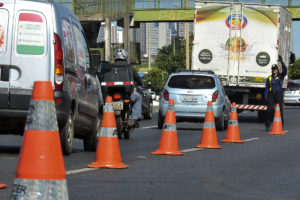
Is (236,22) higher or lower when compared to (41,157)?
higher

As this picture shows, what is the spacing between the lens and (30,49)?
10.7m

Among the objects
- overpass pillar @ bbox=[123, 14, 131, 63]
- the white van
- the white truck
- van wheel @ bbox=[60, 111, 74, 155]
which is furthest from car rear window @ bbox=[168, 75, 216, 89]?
overpass pillar @ bbox=[123, 14, 131, 63]

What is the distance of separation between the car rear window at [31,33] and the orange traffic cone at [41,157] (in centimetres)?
609

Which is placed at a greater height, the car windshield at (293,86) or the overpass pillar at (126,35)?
the overpass pillar at (126,35)

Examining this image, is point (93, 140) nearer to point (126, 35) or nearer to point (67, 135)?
point (67, 135)

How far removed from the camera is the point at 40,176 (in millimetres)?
4352

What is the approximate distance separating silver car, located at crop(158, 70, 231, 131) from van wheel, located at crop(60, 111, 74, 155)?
10.1 meters

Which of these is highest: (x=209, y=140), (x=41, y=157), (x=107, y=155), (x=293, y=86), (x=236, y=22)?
(x=236, y=22)

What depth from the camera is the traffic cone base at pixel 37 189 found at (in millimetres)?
4223

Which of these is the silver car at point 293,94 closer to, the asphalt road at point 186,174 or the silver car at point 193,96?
the silver car at point 193,96

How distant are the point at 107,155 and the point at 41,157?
207 inches

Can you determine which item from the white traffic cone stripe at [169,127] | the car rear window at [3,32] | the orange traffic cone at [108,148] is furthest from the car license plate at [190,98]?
the orange traffic cone at [108,148]

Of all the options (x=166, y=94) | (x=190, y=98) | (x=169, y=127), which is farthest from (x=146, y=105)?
(x=169, y=127)

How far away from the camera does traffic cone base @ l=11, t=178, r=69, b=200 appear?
4223 millimetres
